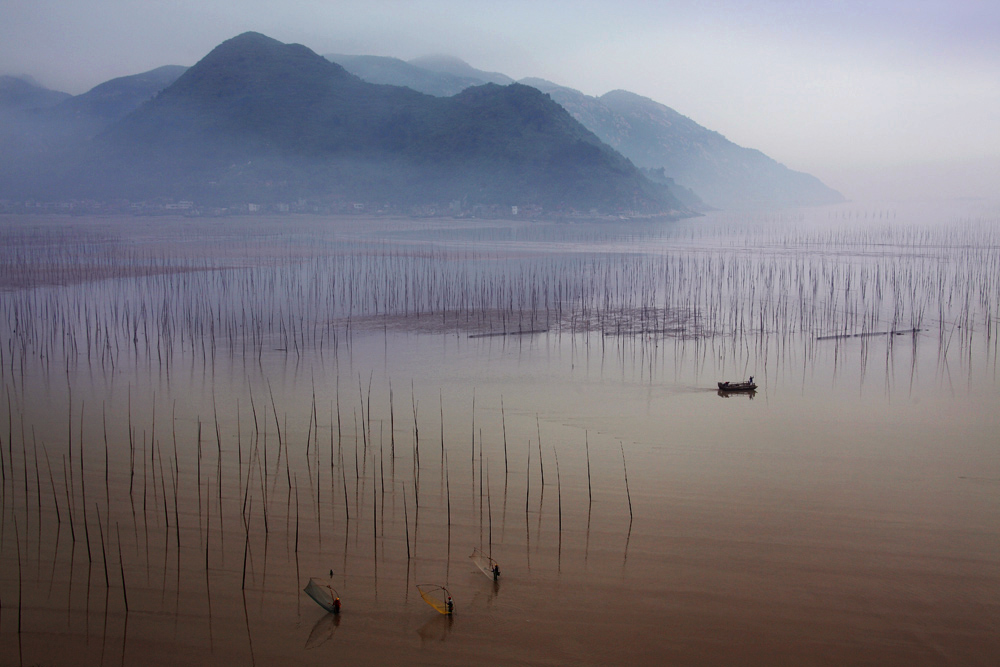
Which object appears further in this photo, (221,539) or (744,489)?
(744,489)

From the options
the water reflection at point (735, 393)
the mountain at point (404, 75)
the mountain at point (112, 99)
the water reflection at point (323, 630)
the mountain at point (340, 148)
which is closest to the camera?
the water reflection at point (323, 630)

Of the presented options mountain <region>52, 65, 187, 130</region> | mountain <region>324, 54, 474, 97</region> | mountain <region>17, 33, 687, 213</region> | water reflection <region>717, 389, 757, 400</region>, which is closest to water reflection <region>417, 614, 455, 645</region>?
water reflection <region>717, 389, 757, 400</region>

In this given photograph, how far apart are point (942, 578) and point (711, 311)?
32.4 ft

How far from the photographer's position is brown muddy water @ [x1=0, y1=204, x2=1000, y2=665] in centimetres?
390

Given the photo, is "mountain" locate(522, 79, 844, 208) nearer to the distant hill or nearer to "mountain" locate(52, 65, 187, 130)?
the distant hill

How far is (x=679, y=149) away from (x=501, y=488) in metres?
177

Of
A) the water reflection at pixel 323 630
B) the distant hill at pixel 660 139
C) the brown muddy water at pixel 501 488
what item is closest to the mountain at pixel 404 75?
the distant hill at pixel 660 139

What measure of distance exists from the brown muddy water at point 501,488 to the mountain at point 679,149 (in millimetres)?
142148

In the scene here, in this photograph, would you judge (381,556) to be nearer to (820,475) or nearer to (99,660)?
(99,660)

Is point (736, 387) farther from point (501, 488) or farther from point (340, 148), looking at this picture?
point (340, 148)

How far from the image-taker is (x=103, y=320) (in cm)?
1245

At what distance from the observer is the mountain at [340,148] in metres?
72.1

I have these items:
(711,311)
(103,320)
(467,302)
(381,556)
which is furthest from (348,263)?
(381,556)

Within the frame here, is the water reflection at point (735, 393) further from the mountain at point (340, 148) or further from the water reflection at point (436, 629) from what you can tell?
the mountain at point (340, 148)
